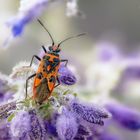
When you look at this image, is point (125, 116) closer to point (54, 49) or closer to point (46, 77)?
point (54, 49)

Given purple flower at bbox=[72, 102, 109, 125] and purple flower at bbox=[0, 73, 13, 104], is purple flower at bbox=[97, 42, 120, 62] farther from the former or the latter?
purple flower at bbox=[72, 102, 109, 125]

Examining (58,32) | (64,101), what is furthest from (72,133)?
(58,32)

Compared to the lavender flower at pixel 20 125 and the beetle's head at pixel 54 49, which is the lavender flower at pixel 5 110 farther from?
the beetle's head at pixel 54 49

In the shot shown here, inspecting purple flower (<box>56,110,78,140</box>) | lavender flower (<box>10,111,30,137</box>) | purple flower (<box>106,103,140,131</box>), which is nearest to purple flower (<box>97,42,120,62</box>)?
purple flower (<box>106,103,140,131</box>)

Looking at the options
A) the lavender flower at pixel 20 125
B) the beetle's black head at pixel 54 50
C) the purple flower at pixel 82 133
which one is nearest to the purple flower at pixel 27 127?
the lavender flower at pixel 20 125

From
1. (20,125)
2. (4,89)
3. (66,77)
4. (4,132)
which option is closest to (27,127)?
(20,125)

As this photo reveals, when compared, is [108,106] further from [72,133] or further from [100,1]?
[100,1]

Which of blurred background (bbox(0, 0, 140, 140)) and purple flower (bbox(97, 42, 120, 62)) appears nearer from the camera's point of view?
blurred background (bbox(0, 0, 140, 140))
